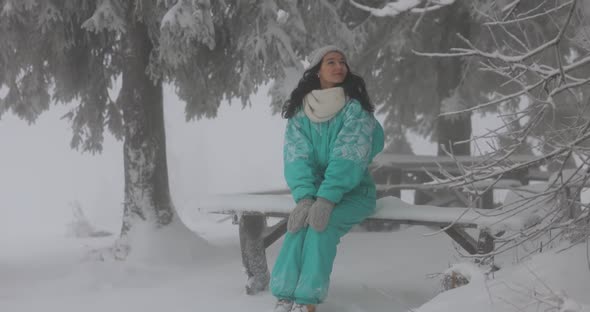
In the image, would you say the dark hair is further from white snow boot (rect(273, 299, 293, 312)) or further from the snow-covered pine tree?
the snow-covered pine tree

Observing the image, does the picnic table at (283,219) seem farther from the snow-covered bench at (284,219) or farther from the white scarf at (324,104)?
the white scarf at (324,104)

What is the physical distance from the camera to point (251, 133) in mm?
40062

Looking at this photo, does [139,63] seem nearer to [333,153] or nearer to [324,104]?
[324,104]

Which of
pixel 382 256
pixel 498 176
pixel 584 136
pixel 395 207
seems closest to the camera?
pixel 584 136

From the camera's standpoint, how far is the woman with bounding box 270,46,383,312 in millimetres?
4035

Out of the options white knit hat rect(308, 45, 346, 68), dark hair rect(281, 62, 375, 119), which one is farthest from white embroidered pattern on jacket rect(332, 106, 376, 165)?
white knit hat rect(308, 45, 346, 68)

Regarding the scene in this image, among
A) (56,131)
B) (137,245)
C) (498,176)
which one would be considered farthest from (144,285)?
(56,131)

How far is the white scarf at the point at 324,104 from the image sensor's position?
14.7 feet

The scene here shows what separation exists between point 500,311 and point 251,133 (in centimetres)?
3755

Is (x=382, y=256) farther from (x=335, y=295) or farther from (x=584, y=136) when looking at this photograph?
(x=584, y=136)

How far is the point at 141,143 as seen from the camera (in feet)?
24.6

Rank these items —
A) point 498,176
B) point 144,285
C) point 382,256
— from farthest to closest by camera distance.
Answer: point 382,256
point 144,285
point 498,176

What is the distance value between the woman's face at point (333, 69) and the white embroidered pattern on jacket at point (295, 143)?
0.38 meters

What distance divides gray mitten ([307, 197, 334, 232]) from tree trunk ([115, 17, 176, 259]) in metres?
3.77
